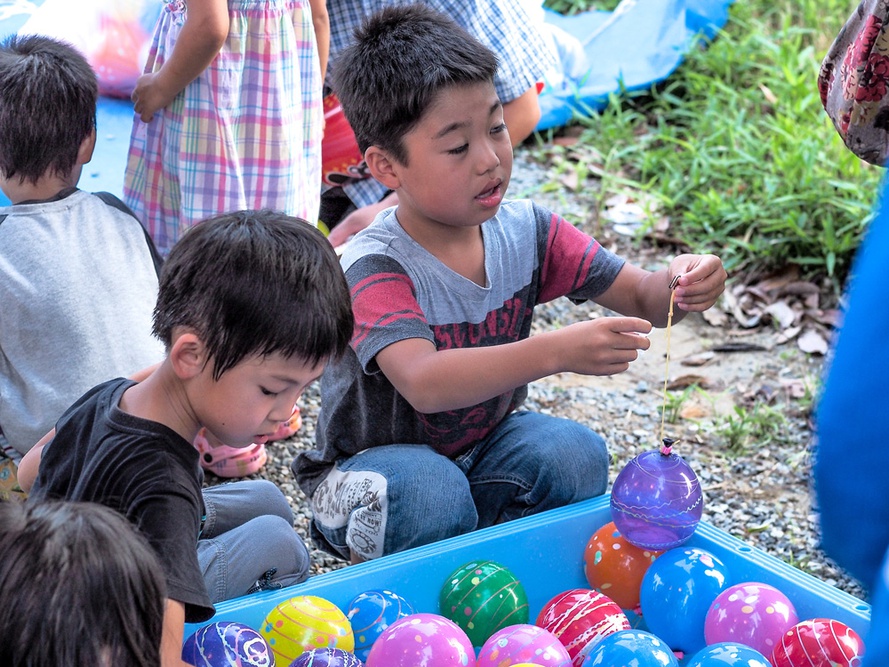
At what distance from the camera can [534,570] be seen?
2.32 m

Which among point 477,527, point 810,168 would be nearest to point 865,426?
point 477,527

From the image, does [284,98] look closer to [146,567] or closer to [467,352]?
[467,352]

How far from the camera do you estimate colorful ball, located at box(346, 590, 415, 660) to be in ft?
6.65

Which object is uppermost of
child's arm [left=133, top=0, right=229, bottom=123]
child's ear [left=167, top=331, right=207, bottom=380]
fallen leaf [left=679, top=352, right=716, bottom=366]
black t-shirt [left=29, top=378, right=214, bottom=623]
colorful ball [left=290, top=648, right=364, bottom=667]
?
child's arm [left=133, top=0, right=229, bottom=123]

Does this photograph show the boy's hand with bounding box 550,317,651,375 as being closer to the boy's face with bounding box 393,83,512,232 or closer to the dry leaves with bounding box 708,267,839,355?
the boy's face with bounding box 393,83,512,232

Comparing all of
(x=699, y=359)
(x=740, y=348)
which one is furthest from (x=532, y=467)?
(x=740, y=348)

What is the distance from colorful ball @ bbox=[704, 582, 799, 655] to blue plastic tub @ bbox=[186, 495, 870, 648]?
91mm

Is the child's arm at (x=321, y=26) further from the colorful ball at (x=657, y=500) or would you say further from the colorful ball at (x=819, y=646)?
the colorful ball at (x=819, y=646)

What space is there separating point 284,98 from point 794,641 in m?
1.80

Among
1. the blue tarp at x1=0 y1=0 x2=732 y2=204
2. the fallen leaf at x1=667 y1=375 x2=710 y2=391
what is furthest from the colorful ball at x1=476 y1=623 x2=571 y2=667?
the blue tarp at x1=0 y1=0 x2=732 y2=204

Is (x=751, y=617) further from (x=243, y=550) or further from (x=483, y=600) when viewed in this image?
(x=243, y=550)

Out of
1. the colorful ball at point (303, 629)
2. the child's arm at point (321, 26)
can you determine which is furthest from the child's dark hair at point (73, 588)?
the child's arm at point (321, 26)

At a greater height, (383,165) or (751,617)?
(383,165)

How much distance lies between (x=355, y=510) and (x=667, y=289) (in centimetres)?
79
